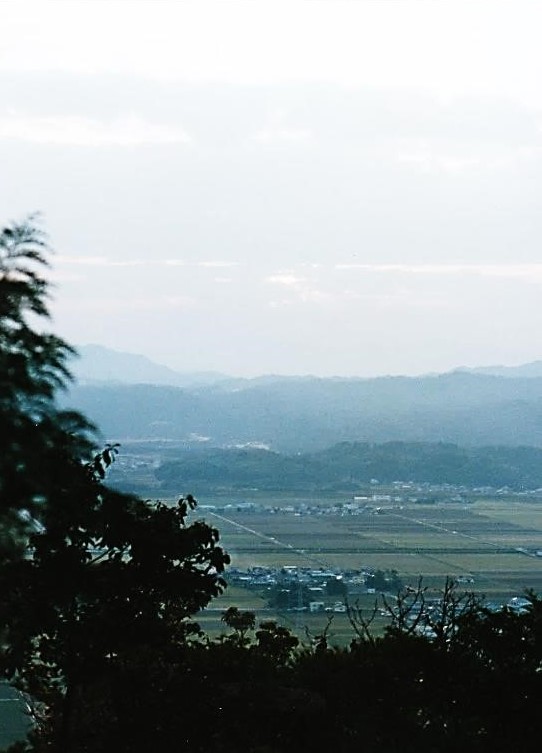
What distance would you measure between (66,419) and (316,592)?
762 inches

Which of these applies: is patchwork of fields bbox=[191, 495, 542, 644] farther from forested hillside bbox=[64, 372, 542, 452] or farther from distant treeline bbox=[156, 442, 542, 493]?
forested hillside bbox=[64, 372, 542, 452]

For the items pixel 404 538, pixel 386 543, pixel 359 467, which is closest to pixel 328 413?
pixel 359 467

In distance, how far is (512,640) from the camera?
328 inches

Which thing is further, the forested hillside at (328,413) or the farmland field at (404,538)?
the forested hillside at (328,413)

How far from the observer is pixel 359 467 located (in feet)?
231

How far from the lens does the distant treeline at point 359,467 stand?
202ft

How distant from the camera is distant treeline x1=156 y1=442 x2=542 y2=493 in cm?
6153

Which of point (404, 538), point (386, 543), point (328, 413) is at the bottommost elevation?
point (386, 543)

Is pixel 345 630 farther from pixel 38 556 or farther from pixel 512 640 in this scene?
pixel 38 556

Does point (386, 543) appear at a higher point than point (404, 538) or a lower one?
lower

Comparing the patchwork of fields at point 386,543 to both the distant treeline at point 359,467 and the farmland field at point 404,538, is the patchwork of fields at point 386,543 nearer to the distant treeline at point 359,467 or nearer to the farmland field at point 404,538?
the farmland field at point 404,538

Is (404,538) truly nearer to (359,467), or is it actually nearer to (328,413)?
(359,467)

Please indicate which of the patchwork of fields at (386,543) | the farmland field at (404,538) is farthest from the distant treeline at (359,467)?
the farmland field at (404,538)

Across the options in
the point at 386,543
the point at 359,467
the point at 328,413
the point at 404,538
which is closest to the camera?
the point at 386,543
